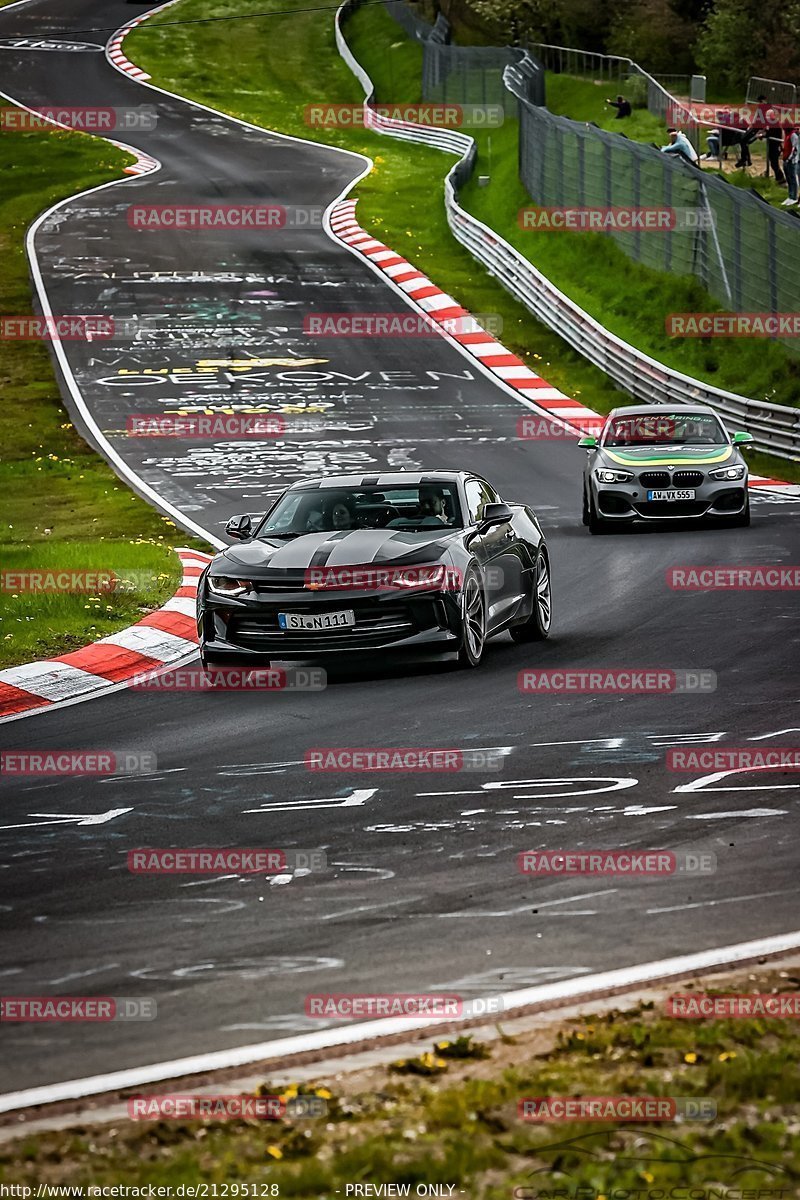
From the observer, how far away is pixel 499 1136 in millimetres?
4488

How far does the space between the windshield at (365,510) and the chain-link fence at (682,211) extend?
14.3 metres

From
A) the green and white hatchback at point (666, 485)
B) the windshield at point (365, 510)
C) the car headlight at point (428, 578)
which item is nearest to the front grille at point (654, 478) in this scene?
the green and white hatchback at point (666, 485)

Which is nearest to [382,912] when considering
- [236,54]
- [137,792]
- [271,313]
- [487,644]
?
[137,792]

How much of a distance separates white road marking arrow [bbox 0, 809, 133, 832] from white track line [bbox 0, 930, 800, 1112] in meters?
3.22

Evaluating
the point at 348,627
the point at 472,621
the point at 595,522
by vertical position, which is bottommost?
the point at 595,522

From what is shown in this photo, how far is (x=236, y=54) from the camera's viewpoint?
69375mm

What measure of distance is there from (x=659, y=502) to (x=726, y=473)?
2.55 ft

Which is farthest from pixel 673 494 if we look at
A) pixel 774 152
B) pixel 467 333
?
pixel 774 152

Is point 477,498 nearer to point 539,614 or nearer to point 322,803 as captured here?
point 539,614

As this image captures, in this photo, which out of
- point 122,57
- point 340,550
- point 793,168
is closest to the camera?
point 340,550

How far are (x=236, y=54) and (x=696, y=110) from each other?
29.8m

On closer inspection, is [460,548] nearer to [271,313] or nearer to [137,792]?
[137,792]

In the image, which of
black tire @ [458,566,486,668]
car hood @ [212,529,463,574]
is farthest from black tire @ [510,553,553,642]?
car hood @ [212,529,463,574]

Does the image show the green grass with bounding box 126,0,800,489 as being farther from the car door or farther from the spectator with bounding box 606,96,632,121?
the car door
